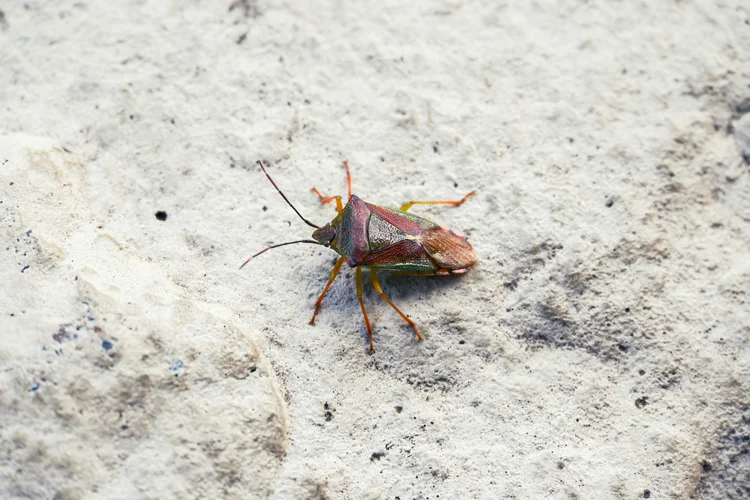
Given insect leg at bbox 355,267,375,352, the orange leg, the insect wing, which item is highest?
the orange leg

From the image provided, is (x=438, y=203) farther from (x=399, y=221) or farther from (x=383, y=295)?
(x=383, y=295)

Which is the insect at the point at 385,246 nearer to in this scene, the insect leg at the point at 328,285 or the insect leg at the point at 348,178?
the insect leg at the point at 328,285

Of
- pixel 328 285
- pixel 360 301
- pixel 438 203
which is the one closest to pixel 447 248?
pixel 438 203

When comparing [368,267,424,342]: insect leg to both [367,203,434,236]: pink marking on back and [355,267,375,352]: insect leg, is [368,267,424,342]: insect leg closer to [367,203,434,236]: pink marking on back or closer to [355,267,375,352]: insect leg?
[355,267,375,352]: insect leg

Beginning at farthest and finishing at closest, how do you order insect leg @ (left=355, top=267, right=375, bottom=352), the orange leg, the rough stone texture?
the orange leg < insect leg @ (left=355, top=267, right=375, bottom=352) < the rough stone texture

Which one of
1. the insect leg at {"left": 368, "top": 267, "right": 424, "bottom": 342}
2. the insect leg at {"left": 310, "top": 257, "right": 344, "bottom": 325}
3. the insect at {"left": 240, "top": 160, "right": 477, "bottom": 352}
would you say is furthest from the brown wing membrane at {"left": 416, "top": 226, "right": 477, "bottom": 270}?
the insect leg at {"left": 310, "top": 257, "right": 344, "bottom": 325}

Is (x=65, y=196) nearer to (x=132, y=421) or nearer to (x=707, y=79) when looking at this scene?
(x=132, y=421)

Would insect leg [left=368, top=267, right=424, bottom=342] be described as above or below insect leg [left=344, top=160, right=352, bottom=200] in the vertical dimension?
below

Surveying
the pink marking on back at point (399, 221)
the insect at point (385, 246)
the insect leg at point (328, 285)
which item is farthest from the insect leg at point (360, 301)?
the pink marking on back at point (399, 221)
